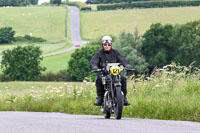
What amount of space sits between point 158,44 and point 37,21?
59.8 meters

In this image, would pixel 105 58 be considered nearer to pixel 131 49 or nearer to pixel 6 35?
pixel 131 49

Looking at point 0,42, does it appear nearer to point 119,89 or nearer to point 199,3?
point 199,3

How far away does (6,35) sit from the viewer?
13688 centimetres

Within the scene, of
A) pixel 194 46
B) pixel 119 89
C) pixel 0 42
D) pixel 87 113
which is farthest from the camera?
pixel 0 42

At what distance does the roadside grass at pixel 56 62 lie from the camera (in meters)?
105

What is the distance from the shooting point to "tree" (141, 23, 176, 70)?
103 metres

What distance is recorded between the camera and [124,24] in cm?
14375

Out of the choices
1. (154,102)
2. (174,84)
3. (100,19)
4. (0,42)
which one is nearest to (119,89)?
(154,102)

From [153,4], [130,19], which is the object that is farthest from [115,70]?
[153,4]

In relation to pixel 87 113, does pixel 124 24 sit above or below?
below

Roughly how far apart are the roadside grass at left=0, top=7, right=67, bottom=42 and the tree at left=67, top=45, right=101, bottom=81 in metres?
31.6

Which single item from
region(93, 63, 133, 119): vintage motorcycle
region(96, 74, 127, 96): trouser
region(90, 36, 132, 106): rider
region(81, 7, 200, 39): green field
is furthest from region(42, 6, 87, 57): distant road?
region(93, 63, 133, 119): vintage motorcycle

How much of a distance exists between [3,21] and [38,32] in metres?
17.4

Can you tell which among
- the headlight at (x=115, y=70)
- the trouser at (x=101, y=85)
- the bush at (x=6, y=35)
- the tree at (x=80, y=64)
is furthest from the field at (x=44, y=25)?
the headlight at (x=115, y=70)
